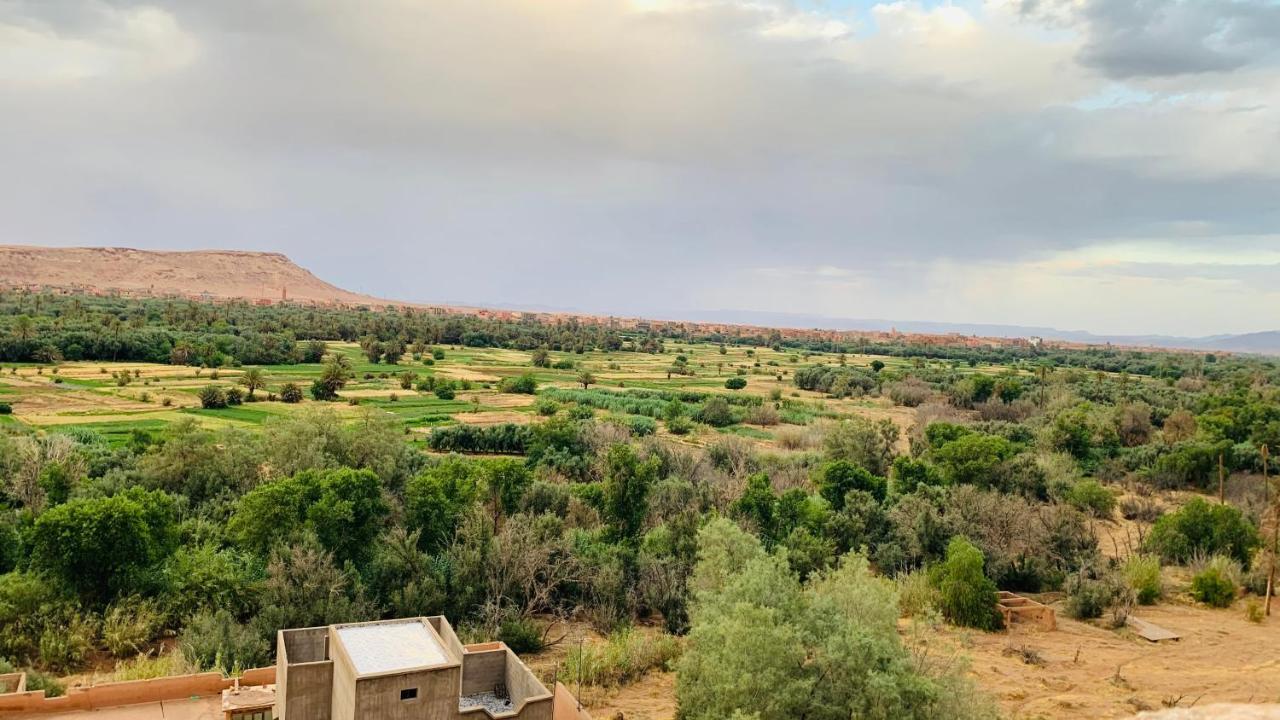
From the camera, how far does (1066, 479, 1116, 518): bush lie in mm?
27047

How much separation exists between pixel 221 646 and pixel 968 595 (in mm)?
15319

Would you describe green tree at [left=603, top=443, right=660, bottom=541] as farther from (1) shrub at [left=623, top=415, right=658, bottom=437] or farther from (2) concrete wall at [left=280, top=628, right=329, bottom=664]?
(1) shrub at [left=623, top=415, right=658, bottom=437]

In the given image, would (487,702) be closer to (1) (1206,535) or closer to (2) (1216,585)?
(2) (1216,585)

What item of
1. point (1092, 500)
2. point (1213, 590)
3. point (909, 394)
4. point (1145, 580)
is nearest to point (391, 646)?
point (1145, 580)

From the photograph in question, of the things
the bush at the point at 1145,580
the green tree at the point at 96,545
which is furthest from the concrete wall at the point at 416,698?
the bush at the point at 1145,580

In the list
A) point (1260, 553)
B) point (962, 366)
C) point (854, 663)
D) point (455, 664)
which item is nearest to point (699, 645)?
point (854, 663)

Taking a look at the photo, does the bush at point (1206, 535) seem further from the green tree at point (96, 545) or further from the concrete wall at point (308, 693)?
the green tree at point (96, 545)

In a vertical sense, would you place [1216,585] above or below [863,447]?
below

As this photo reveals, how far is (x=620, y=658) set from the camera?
14.4 meters

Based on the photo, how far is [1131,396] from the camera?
54312mm

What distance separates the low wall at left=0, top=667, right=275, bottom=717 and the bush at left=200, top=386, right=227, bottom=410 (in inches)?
1207

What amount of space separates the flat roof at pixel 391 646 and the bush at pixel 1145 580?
17.4 metres

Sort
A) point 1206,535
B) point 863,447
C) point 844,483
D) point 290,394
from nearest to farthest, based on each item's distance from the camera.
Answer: point 1206,535
point 844,483
point 863,447
point 290,394

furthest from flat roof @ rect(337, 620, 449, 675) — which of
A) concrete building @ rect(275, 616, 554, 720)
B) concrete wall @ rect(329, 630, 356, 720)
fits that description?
concrete wall @ rect(329, 630, 356, 720)
